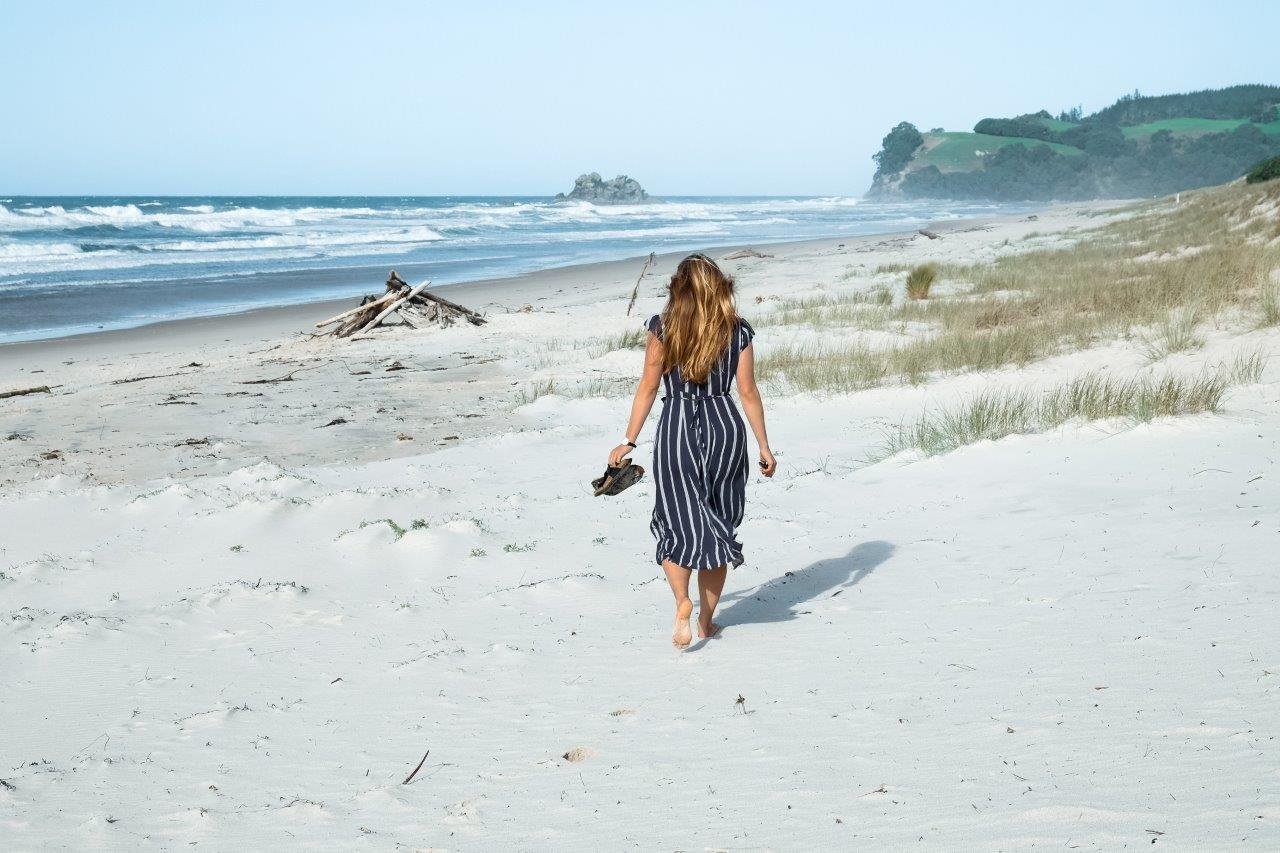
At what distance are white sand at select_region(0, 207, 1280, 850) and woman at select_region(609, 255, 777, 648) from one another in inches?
17.2

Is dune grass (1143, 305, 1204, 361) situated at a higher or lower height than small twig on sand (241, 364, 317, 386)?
higher

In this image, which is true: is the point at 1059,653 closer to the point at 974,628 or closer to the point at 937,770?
the point at 974,628

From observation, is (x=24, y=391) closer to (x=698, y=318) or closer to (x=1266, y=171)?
(x=698, y=318)

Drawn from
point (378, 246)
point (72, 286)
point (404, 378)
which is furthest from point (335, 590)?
point (378, 246)

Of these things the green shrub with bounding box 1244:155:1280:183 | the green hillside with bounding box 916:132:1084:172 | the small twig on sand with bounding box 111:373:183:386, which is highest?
the green hillside with bounding box 916:132:1084:172

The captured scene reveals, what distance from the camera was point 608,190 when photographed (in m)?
117

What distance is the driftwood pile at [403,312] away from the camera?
625 inches

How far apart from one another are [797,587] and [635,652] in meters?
1.04

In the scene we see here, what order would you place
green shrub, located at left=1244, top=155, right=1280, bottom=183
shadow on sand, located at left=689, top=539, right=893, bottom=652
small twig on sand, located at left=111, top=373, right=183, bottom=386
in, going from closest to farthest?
shadow on sand, located at left=689, top=539, right=893, bottom=652 < small twig on sand, located at left=111, top=373, right=183, bottom=386 < green shrub, located at left=1244, top=155, right=1280, bottom=183

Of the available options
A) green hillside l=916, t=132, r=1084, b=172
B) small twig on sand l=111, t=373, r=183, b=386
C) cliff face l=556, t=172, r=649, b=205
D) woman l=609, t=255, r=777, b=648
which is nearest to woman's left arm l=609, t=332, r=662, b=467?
woman l=609, t=255, r=777, b=648

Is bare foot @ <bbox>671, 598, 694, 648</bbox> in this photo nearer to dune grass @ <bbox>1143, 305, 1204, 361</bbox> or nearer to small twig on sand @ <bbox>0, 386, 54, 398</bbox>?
dune grass @ <bbox>1143, 305, 1204, 361</bbox>

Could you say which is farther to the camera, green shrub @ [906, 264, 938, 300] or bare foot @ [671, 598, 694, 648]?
green shrub @ [906, 264, 938, 300]

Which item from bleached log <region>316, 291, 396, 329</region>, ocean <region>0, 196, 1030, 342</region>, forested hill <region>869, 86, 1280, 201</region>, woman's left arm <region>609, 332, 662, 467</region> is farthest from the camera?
forested hill <region>869, 86, 1280, 201</region>

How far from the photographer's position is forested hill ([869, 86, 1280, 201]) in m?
127
